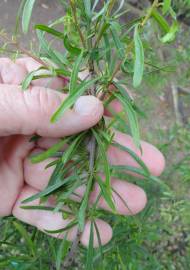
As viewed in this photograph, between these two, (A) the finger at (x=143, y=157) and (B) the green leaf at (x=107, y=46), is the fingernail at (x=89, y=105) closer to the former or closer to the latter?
(B) the green leaf at (x=107, y=46)

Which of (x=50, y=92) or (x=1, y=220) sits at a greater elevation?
(x=50, y=92)

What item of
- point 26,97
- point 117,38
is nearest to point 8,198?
point 26,97

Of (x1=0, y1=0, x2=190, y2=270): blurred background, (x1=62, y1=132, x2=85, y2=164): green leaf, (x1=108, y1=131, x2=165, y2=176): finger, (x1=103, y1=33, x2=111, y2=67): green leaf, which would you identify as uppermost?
(x1=103, y1=33, x2=111, y2=67): green leaf

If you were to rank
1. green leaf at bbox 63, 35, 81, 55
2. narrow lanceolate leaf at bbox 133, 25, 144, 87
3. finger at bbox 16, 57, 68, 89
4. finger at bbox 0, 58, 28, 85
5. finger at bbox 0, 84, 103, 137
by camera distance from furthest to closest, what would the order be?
finger at bbox 0, 58, 28, 85 → finger at bbox 16, 57, 68, 89 → finger at bbox 0, 84, 103, 137 → green leaf at bbox 63, 35, 81, 55 → narrow lanceolate leaf at bbox 133, 25, 144, 87

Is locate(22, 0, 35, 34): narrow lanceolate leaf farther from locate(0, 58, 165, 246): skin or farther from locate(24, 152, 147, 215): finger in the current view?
locate(24, 152, 147, 215): finger

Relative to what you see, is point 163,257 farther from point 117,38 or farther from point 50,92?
point 117,38

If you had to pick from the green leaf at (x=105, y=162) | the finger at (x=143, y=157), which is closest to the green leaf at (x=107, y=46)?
the green leaf at (x=105, y=162)

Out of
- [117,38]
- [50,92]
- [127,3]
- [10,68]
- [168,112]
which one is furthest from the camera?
[127,3]

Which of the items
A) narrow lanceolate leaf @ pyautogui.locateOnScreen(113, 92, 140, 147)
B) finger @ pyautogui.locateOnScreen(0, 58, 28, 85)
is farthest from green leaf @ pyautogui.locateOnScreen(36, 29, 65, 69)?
finger @ pyautogui.locateOnScreen(0, 58, 28, 85)
